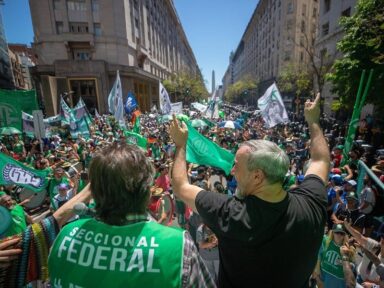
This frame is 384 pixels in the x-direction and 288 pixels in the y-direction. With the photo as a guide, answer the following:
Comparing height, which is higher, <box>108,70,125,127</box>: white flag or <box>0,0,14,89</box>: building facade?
<box>0,0,14,89</box>: building facade

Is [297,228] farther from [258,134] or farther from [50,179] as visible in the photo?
[258,134]

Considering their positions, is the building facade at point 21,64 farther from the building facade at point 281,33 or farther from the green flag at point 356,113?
the green flag at point 356,113

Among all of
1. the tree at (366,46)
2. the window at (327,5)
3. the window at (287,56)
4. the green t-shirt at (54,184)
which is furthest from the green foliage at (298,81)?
the green t-shirt at (54,184)

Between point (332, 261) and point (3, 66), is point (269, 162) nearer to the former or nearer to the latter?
point (332, 261)

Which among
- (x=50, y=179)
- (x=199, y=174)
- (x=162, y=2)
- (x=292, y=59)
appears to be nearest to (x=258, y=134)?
(x=199, y=174)

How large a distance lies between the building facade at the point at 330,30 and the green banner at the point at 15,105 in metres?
20.6

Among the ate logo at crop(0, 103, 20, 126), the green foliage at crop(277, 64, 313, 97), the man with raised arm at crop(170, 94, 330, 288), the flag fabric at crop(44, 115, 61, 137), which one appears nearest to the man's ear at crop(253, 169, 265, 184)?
the man with raised arm at crop(170, 94, 330, 288)

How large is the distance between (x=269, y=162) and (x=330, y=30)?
2681 centimetres

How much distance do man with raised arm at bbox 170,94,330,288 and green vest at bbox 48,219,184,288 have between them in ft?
1.27

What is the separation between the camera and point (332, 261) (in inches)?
122

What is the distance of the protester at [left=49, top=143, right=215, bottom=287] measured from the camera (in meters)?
0.96

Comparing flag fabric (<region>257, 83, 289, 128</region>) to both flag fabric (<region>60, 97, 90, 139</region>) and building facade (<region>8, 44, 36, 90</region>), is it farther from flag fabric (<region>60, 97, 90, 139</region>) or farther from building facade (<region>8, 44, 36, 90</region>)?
building facade (<region>8, 44, 36, 90</region>)

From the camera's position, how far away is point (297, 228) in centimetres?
130

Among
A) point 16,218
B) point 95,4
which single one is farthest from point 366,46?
point 95,4
